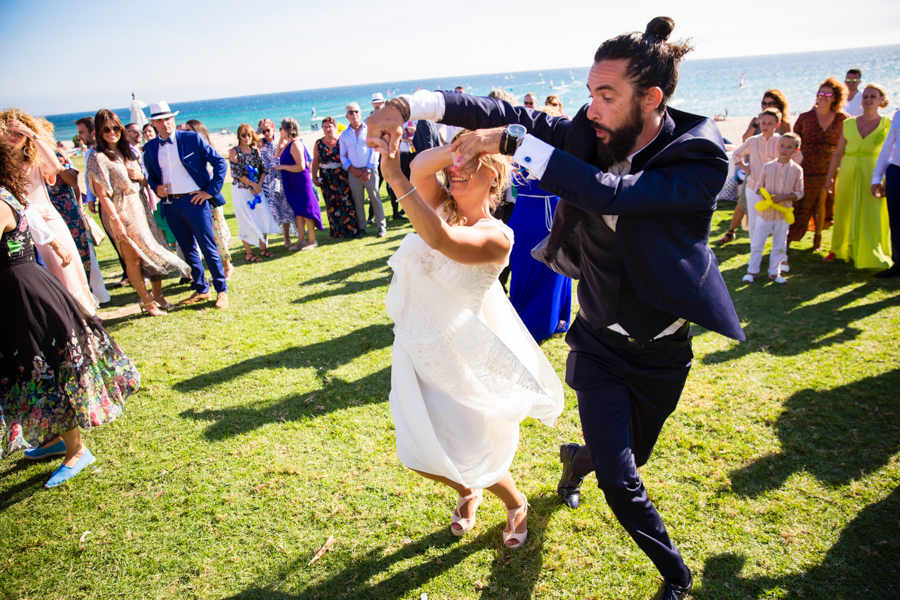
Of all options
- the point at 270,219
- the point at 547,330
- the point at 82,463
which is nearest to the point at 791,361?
the point at 547,330

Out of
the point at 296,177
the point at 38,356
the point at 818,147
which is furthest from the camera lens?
the point at 296,177

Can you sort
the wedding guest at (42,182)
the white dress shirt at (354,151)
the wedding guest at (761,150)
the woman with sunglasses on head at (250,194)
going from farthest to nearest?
the white dress shirt at (354,151) < the woman with sunglasses on head at (250,194) < the wedding guest at (761,150) < the wedding guest at (42,182)

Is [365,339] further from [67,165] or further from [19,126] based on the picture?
[67,165]

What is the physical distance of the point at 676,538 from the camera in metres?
2.70

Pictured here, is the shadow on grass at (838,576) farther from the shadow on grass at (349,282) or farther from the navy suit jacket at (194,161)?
the navy suit jacket at (194,161)

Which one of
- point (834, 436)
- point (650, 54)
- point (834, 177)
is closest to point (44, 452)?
point (650, 54)

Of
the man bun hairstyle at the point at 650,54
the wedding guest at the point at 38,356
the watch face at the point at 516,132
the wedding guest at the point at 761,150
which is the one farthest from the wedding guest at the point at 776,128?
the wedding guest at the point at 38,356

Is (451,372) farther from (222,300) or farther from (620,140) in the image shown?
(222,300)

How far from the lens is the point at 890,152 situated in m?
5.69

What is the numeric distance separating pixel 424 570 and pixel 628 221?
2.10m

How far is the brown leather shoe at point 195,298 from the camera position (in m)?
6.85

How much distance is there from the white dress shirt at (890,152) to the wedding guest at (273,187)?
8980mm

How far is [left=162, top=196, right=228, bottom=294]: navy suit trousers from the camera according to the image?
20.7ft

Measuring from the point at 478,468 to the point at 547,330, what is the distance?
284 cm
